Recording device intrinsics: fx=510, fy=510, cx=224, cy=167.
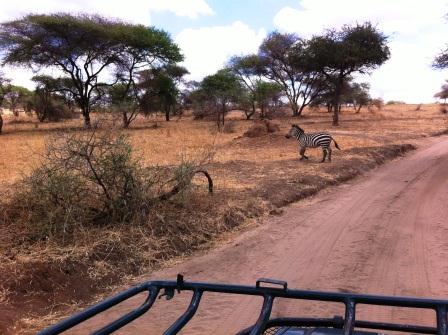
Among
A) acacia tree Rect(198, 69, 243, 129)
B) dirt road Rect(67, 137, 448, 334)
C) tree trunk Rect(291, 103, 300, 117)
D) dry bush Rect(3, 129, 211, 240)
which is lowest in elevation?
dirt road Rect(67, 137, 448, 334)

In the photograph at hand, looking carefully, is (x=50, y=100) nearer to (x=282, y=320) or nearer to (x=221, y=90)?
(x=221, y=90)

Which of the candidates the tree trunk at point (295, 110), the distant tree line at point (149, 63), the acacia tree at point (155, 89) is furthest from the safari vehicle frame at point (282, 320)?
the tree trunk at point (295, 110)

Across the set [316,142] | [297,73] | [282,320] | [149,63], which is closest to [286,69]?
[297,73]

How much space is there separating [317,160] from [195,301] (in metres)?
13.1

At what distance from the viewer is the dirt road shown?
4.76 meters

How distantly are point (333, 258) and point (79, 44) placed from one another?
96.3 feet

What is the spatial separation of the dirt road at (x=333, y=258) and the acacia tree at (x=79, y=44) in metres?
23.4

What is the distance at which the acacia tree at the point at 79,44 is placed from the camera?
30.9m

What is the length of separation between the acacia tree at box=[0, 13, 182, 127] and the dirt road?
2341 cm

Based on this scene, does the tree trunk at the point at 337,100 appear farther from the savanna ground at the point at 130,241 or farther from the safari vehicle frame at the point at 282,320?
the safari vehicle frame at the point at 282,320

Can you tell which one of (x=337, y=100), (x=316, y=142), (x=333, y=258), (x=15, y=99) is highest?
(x=15, y=99)

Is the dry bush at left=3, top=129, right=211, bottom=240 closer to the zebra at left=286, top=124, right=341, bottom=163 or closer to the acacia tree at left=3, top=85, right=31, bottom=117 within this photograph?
the zebra at left=286, top=124, right=341, bottom=163

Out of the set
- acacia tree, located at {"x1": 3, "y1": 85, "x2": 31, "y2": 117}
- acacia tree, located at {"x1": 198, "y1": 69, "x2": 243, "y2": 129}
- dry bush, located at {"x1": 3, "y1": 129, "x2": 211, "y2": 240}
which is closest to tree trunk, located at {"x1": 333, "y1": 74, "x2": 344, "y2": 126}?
acacia tree, located at {"x1": 198, "y1": 69, "x2": 243, "y2": 129}

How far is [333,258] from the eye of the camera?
6.36 metres
